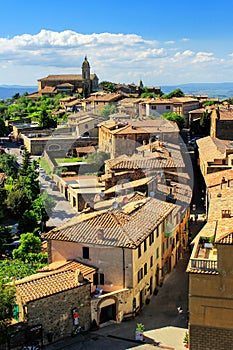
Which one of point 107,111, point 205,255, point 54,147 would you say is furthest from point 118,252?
point 107,111

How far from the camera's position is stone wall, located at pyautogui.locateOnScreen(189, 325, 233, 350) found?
15.6 metres

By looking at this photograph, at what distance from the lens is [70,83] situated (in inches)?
4053

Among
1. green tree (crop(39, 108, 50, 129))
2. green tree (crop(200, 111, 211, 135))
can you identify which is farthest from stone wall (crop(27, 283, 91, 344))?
green tree (crop(39, 108, 50, 129))

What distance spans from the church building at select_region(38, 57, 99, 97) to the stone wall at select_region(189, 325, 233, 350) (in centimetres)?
8407

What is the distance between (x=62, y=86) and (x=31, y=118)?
26.7 meters

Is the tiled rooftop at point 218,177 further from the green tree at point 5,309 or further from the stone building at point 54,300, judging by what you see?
the green tree at point 5,309

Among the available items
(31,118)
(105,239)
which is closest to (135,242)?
(105,239)

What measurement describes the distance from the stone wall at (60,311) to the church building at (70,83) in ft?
266

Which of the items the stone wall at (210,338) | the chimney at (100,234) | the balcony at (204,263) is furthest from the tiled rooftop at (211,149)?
the stone wall at (210,338)

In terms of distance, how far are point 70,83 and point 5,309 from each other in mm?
89976

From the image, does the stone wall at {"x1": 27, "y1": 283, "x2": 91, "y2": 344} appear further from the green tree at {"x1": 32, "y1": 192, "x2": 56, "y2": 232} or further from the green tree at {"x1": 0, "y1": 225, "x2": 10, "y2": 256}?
the green tree at {"x1": 32, "y1": 192, "x2": 56, "y2": 232}

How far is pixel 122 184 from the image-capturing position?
29.6 m

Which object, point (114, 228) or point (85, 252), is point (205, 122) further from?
point (85, 252)

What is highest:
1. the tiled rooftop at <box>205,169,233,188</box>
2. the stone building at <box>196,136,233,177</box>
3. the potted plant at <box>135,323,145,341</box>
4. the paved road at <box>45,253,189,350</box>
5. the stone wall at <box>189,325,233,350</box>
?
the stone building at <box>196,136,233,177</box>
